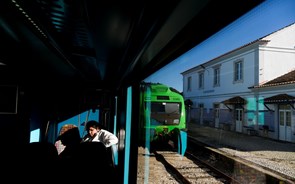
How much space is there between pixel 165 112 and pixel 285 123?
459 centimetres

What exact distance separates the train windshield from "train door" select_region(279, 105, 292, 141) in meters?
3.83

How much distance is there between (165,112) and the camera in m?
5.32

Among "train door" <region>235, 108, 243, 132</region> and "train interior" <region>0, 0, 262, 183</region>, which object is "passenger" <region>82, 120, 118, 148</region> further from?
"train door" <region>235, 108, 243, 132</region>

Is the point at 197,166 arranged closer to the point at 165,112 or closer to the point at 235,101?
the point at 165,112

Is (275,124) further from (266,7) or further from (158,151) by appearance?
(158,151)

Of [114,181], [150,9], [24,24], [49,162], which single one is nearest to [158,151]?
[114,181]

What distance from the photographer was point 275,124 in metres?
0.81

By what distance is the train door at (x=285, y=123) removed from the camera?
29.1 inches

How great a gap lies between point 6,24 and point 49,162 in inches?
59.0

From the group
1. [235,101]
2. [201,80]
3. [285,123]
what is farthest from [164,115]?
[285,123]

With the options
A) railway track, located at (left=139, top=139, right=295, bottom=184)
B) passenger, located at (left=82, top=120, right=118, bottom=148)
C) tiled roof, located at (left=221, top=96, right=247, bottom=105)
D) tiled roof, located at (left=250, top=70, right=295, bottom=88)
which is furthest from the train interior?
railway track, located at (left=139, top=139, right=295, bottom=184)

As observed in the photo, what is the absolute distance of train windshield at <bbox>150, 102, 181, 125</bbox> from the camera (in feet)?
15.6

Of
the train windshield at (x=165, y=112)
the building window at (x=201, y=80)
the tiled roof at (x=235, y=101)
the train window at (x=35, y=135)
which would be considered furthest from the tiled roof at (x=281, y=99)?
the train window at (x=35, y=135)

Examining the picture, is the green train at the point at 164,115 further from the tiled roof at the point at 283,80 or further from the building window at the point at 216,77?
the tiled roof at the point at 283,80
